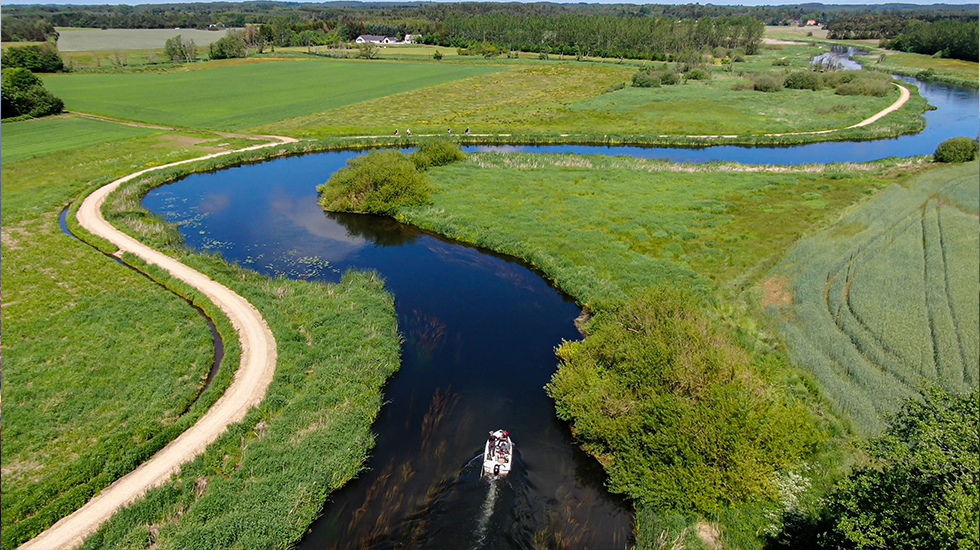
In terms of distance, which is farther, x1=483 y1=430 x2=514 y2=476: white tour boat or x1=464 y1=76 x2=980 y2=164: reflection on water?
x1=464 y1=76 x2=980 y2=164: reflection on water

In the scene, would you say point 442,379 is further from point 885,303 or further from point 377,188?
point 377,188

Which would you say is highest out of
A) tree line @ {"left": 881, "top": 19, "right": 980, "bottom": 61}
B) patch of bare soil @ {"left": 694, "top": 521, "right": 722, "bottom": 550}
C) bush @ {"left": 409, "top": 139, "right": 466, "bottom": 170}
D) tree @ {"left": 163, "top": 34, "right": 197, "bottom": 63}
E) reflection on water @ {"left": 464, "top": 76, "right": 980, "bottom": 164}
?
tree @ {"left": 163, "top": 34, "right": 197, "bottom": 63}

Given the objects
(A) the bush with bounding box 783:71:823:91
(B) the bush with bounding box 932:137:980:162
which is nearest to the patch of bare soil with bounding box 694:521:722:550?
(B) the bush with bounding box 932:137:980:162

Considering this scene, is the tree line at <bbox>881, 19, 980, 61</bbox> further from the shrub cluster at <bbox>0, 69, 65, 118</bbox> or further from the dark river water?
the shrub cluster at <bbox>0, 69, 65, 118</bbox>

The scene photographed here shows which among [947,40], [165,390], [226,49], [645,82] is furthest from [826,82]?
[226,49]

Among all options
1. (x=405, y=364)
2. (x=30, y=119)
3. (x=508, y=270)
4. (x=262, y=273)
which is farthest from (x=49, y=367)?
Answer: (x=30, y=119)

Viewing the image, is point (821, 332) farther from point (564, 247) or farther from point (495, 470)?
point (495, 470)

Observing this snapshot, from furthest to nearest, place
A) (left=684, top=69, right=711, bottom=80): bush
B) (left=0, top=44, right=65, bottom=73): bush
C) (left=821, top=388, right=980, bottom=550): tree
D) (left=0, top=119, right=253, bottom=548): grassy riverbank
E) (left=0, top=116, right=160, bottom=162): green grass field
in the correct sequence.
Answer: (left=684, top=69, right=711, bottom=80): bush
(left=0, top=44, right=65, bottom=73): bush
(left=0, top=116, right=160, bottom=162): green grass field
(left=0, top=119, right=253, bottom=548): grassy riverbank
(left=821, top=388, right=980, bottom=550): tree
